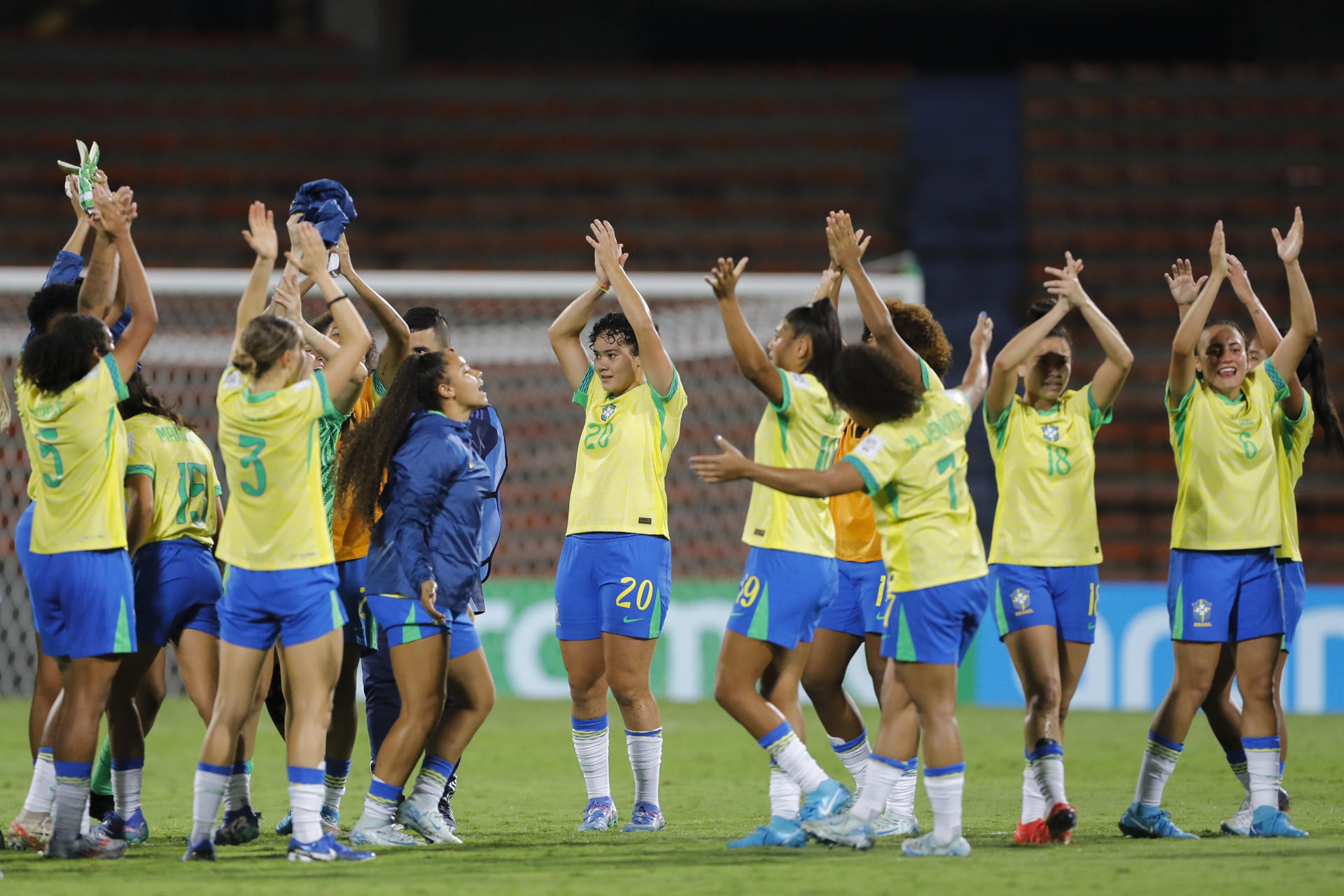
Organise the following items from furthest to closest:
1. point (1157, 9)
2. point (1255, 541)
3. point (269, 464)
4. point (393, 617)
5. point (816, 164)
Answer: point (1157, 9) < point (816, 164) < point (1255, 541) < point (393, 617) < point (269, 464)

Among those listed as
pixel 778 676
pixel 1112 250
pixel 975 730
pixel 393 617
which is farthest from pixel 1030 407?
pixel 1112 250

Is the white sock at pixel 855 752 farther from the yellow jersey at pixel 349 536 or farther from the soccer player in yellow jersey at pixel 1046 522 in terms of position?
the yellow jersey at pixel 349 536

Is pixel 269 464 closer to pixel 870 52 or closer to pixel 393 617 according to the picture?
pixel 393 617

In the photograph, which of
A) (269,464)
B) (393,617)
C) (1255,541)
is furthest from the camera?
(1255,541)

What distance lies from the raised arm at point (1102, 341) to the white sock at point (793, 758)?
6.25ft

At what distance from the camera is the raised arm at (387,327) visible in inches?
232

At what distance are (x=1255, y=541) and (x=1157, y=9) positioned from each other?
15.7 m

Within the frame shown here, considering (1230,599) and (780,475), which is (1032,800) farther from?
(780,475)

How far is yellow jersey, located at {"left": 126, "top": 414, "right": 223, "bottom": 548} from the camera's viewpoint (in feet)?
18.3

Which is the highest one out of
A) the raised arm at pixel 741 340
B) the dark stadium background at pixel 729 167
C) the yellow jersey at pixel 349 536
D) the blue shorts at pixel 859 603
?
the dark stadium background at pixel 729 167

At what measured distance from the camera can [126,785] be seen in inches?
221

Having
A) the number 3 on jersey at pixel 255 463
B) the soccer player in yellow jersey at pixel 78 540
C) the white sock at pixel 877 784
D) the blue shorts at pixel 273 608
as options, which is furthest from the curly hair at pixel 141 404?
the white sock at pixel 877 784

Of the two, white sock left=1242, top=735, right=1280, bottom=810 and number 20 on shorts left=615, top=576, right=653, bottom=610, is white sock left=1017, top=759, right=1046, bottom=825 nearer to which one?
white sock left=1242, top=735, right=1280, bottom=810

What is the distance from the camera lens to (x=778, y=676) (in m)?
5.56
